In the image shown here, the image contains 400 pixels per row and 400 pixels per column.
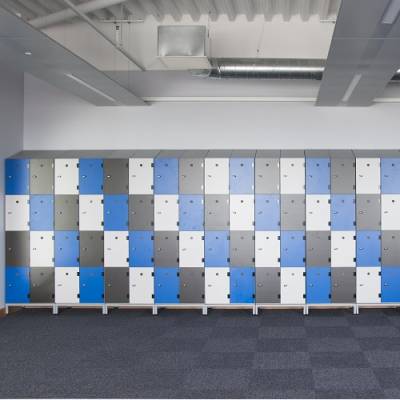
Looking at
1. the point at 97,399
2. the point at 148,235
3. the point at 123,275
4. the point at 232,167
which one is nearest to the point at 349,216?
the point at 232,167

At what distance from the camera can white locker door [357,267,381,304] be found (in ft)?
19.9

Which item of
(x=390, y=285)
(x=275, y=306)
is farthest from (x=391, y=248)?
(x=275, y=306)

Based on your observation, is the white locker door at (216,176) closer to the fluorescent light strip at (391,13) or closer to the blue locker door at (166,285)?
the blue locker door at (166,285)

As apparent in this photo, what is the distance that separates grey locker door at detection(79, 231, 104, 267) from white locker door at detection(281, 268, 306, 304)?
2470mm

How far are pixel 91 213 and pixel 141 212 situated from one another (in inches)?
27.1

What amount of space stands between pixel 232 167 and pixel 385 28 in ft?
9.65

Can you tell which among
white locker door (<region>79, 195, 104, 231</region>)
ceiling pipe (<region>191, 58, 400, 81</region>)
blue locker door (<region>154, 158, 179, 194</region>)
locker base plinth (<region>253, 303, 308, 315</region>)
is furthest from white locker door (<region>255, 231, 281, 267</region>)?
white locker door (<region>79, 195, 104, 231</region>)

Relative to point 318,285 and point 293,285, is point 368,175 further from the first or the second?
point 293,285

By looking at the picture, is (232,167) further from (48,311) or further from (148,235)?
(48,311)

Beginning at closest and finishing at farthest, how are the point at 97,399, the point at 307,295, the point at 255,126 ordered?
the point at 97,399
the point at 307,295
the point at 255,126

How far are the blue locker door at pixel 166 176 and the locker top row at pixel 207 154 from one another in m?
0.10

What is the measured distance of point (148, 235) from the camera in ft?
20.4

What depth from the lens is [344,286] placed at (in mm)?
6082

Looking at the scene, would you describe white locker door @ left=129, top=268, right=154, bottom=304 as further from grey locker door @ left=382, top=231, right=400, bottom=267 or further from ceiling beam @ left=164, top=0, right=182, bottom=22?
ceiling beam @ left=164, top=0, right=182, bottom=22
